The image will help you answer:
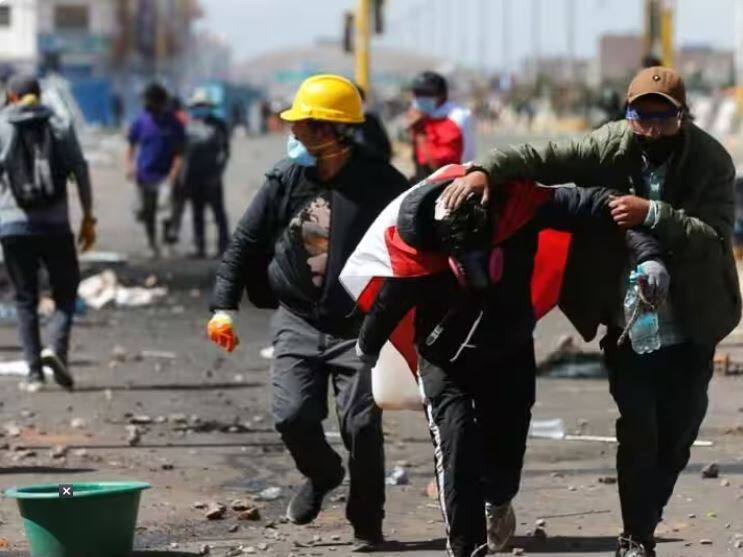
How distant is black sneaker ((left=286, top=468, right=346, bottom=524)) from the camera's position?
8.55 metres

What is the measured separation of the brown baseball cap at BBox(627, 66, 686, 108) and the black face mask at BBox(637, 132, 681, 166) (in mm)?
120

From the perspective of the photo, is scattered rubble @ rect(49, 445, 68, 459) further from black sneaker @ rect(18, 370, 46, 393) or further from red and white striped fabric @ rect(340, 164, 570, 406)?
red and white striped fabric @ rect(340, 164, 570, 406)

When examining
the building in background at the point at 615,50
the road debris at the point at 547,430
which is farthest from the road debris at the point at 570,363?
the building in background at the point at 615,50

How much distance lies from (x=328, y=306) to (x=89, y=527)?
137cm

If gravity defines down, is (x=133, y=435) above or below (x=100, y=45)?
above

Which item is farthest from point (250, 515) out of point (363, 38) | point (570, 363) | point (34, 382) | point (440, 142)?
point (363, 38)

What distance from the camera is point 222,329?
8.08 metres

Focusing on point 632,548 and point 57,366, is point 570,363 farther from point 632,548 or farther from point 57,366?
point 632,548

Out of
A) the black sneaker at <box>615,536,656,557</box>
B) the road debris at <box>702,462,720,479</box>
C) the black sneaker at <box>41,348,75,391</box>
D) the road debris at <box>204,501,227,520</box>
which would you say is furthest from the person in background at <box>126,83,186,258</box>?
the black sneaker at <box>615,536,656,557</box>

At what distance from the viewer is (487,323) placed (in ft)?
23.6

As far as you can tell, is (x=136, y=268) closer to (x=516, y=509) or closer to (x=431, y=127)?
(x=431, y=127)

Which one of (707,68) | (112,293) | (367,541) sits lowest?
(707,68)

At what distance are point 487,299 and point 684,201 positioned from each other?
746 millimetres

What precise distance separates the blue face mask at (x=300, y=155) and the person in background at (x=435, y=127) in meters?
6.06
